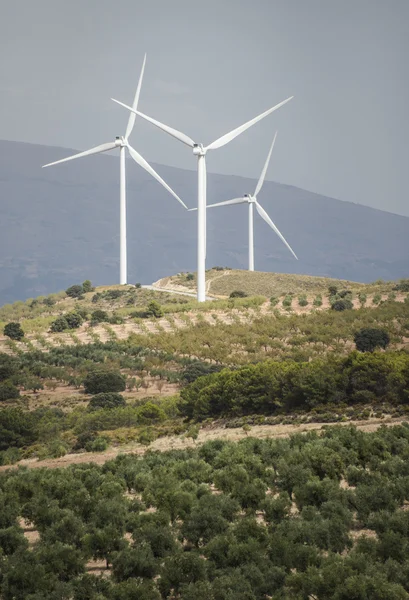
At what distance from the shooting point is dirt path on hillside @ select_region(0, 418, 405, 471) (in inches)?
1640

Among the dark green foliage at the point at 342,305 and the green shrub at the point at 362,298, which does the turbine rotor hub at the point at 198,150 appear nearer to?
the dark green foliage at the point at 342,305

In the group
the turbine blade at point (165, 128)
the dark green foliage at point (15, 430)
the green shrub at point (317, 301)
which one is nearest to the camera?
the dark green foliage at point (15, 430)

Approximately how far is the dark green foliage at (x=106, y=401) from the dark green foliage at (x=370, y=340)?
20.2m

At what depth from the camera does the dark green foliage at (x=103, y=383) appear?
6122cm

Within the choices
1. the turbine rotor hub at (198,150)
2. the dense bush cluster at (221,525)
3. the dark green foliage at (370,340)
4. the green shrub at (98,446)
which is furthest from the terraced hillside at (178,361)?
the turbine rotor hub at (198,150)

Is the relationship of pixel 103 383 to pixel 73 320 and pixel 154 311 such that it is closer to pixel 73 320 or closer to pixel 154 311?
pixel 73 320

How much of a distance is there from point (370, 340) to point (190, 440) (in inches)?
1095

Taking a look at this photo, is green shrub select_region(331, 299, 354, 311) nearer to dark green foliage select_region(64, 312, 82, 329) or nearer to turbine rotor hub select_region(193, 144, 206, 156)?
turbine rotor hub select_region(193, 144, 206, 156)

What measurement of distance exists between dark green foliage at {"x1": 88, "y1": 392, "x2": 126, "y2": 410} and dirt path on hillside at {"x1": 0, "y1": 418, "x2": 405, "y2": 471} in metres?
Result: 8.97

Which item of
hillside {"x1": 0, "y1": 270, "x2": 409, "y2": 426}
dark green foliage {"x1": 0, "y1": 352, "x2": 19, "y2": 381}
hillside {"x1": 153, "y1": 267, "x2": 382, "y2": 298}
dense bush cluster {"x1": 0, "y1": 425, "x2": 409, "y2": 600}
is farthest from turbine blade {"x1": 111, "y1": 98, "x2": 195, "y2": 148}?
dense bush cluster {"x1": 0, "y1": 425, "x2": 409, "y2": 600}

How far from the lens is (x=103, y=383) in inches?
2416

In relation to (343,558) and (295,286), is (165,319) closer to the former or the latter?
(295,286)

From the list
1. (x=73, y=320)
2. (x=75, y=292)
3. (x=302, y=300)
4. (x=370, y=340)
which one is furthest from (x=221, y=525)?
(x=75, y=292)

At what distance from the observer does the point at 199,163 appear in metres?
89.1
